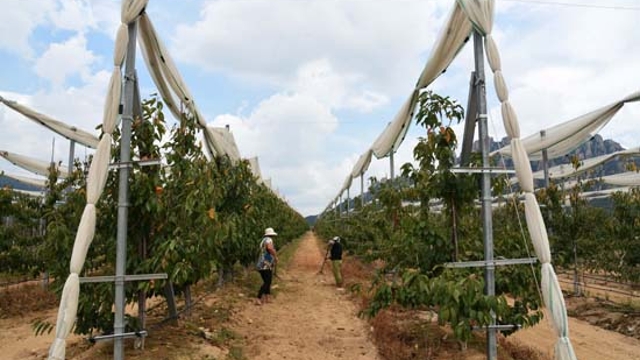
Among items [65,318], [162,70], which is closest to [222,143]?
[162,70]

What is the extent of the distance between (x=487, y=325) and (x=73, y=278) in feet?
12.1

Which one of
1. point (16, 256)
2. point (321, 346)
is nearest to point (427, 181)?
point (321, 346)

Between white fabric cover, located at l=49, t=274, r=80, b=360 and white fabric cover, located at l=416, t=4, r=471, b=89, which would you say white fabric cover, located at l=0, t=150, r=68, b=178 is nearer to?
white fabric cover, located at l=49, t=274, r=80, b=360

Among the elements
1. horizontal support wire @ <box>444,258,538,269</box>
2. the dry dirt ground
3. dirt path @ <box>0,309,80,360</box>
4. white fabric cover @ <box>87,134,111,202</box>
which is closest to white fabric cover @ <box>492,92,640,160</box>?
horizontal support wire @ <box>444,258,538,269</box>

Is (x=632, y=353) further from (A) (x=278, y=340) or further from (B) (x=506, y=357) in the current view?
(A) (x=278, y=340)

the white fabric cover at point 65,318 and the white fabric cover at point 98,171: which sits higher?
the white fabric cover at point 98,171

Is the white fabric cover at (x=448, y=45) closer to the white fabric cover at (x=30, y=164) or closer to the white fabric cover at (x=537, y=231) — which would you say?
the white fabric cover at (x=537, y=231)

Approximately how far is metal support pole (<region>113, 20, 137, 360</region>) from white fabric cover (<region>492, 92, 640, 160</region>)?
3737 mm

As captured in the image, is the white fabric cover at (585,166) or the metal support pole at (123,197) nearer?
the metal support pole at (123,197)

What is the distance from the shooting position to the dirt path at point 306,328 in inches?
245

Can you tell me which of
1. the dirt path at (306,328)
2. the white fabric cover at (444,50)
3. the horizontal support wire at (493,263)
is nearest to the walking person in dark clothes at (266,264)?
the dirt path at (306,328)

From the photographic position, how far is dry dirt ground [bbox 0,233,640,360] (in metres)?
5.92

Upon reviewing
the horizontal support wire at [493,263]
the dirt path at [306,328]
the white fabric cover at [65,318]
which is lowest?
the dirt path at [306,328]

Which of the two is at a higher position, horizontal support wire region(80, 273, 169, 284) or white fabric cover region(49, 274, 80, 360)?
horizontal support wire region(80, 273, 169, 284)
